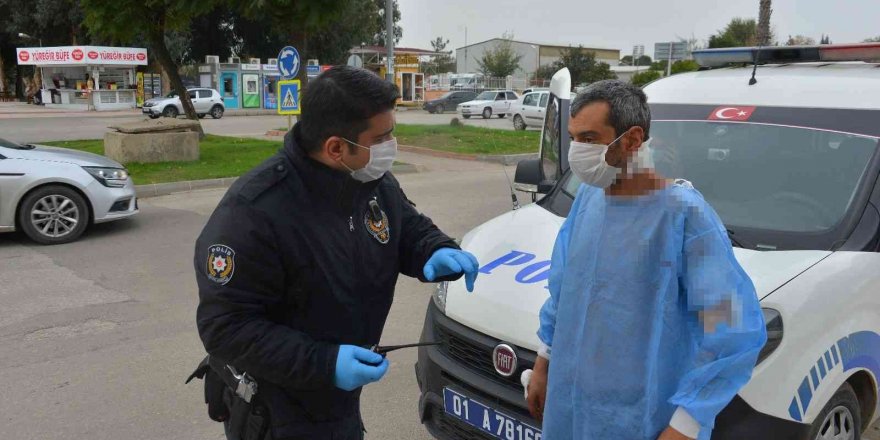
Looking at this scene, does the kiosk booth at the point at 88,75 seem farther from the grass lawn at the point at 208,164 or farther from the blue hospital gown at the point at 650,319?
the blue hospital gown at the point at 650,319

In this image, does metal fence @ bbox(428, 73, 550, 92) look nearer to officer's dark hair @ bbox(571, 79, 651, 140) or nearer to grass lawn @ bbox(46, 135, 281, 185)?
grass lawn @ bbox(46, 135, 281, 185)

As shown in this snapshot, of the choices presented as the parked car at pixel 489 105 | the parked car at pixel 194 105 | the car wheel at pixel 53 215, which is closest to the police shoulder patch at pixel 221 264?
the car wheel at pixel 53 215

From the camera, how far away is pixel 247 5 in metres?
15.1

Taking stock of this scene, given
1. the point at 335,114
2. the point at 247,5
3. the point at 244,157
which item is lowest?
the point at 244,157

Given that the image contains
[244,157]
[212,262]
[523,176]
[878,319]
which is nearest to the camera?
[212,262]

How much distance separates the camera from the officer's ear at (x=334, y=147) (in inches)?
74.5

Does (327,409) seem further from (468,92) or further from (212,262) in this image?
(468,92)

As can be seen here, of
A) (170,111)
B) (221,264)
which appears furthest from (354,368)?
(170,111)

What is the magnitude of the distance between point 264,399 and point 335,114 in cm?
82

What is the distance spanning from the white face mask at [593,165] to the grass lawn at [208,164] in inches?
373

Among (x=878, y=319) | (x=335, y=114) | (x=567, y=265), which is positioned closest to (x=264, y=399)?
(x=335, y=114)

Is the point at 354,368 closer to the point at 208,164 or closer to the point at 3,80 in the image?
the point at 208,164

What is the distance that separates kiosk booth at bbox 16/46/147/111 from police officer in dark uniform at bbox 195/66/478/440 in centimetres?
4041

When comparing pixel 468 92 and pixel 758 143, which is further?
pixel 468 92
